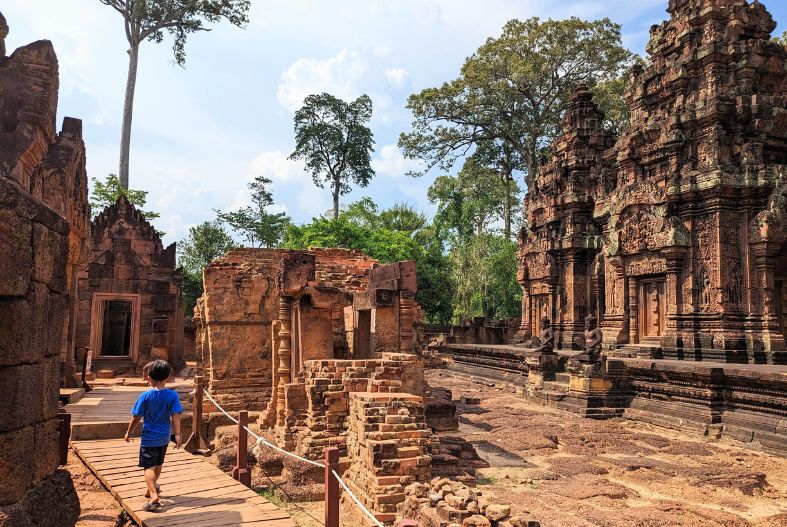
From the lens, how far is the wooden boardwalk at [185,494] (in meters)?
4.85

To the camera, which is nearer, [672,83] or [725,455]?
[725,455]

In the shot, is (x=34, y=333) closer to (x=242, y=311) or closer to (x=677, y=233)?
(x=242, y=311)

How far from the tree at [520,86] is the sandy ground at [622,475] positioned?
2394 centimetres

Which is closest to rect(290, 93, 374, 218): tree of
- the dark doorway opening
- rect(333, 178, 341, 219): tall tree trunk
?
rect(333, 178, 341, 219): tall tree trunk

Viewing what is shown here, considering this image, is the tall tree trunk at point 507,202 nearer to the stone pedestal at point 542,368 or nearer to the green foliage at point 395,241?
the green foliage at point 395,241

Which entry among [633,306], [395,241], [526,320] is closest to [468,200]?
[395,241]

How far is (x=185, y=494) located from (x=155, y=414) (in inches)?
34.4

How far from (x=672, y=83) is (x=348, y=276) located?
1080 centimetres

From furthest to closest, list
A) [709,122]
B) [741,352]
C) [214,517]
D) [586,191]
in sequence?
[586,191] → [709,122] → [741,352] → [214,517]

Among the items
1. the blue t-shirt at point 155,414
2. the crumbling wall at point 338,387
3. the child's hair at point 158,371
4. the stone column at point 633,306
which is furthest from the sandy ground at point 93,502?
the stone column at point 633,306

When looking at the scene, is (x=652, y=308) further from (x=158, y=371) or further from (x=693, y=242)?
(x=158, y=371)

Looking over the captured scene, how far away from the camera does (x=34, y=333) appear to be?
3.55 m

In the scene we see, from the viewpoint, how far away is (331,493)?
4754 mm

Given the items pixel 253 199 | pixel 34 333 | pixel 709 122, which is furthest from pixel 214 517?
pixel 253 199
